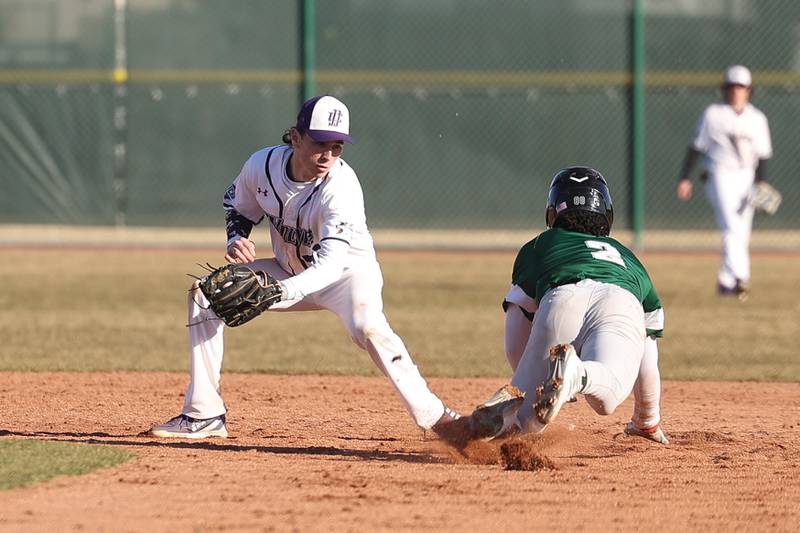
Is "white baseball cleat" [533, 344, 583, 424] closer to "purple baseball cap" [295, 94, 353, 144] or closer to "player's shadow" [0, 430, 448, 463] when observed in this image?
"player's shadow" [0, 430, 448, 463]

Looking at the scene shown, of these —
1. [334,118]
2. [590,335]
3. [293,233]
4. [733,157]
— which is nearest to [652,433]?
[590,335]

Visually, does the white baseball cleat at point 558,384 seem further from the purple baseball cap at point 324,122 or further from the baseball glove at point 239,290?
the purple baseball cap at point 324,122

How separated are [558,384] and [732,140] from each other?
28.0 ft

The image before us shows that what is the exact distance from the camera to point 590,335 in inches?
206

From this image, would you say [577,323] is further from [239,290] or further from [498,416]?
[239,290]

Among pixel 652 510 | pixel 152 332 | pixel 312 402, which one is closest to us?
pixel 652 510

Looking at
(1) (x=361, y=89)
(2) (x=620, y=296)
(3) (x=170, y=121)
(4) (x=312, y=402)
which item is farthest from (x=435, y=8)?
(2) (x=620, y=296)

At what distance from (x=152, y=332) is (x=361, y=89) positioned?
342 inches

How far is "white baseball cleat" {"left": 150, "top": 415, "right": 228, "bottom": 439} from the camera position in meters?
5.89

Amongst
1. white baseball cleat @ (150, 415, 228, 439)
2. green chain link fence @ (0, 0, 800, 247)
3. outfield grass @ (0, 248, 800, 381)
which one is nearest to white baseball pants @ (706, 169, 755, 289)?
outfield grass @ (0, 248, 800, 381)

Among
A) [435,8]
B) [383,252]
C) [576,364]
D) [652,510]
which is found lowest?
[383,252]

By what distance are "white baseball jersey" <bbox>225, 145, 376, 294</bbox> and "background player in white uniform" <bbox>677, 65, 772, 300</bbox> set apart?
7426 millimetres

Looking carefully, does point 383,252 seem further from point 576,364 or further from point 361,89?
point 576,364

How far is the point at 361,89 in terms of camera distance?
18.5m
